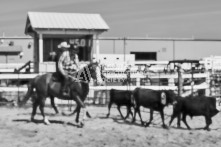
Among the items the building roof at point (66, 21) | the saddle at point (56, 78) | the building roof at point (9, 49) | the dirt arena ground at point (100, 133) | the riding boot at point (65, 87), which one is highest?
the building roof at point (66, 21)

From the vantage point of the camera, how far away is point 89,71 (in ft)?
31.7

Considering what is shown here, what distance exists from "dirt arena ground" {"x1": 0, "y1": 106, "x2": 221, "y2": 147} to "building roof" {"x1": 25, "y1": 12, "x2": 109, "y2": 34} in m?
8.24

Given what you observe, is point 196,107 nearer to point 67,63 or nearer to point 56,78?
point 67,63

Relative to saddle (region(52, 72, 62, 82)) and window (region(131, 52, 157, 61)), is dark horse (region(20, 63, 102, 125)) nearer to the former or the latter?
saddle (region(52, 72, 62, 82))

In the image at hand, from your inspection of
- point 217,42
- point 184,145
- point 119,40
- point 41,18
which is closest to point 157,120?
point 184,145

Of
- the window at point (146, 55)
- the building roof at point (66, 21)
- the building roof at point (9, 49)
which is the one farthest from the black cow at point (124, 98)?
the window at point (146, 55)

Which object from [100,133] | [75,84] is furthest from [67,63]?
[100,133]

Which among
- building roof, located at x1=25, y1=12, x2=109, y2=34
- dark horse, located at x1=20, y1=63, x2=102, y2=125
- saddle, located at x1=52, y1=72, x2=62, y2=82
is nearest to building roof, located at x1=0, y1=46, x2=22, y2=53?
building roof, located at x1=25, y1=12, x2=109, y2=34

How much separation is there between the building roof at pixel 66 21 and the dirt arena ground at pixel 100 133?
8.24 m

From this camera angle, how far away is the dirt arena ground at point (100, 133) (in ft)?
24.2

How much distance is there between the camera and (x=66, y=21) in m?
18.9

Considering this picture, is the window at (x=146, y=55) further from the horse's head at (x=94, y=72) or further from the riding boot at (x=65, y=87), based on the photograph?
the riding boot at (x=65, y=87)

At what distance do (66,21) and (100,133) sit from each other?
455 inches

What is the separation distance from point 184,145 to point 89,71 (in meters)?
3.40
